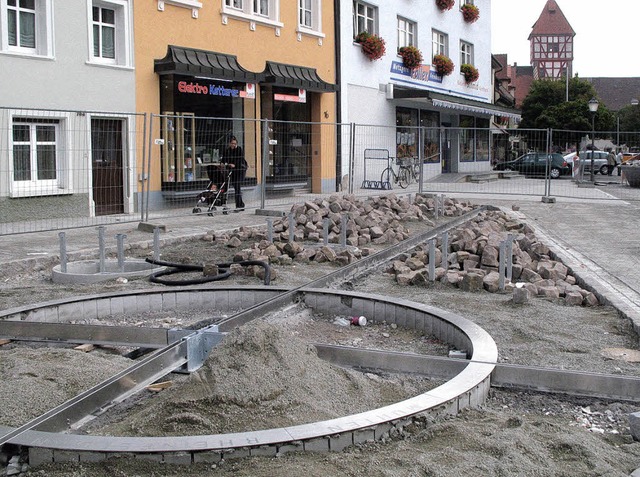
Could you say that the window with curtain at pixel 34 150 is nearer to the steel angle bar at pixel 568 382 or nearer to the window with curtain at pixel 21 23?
the window with curtain at pixel 21 23

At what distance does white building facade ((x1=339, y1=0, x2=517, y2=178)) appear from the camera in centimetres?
2798

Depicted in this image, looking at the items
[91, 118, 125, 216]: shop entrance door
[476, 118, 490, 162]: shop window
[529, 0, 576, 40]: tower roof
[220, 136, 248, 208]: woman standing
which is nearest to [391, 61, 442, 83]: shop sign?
[476, 118, 490, 162]: shop window

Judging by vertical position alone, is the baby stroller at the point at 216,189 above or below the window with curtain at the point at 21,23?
below

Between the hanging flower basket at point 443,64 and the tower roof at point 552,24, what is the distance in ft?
349

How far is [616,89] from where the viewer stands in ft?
461

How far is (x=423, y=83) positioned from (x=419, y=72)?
59cm

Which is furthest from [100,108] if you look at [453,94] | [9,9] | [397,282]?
[453,94]

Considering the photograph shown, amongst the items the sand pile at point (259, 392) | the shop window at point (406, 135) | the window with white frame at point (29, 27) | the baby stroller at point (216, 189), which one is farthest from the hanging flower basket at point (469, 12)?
the sand pile at point (259, 392)

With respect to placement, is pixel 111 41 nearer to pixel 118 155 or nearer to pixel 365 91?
pixel 118 155

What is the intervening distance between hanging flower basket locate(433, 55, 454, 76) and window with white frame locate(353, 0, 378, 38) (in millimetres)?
5513

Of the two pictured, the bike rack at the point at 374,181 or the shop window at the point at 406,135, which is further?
the shop window at the point at 406,135

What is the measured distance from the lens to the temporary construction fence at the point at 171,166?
15016mm

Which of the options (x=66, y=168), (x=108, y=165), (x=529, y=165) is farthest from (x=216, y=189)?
(x=529, y=165)

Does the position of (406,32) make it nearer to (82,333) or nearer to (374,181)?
(374,181)
